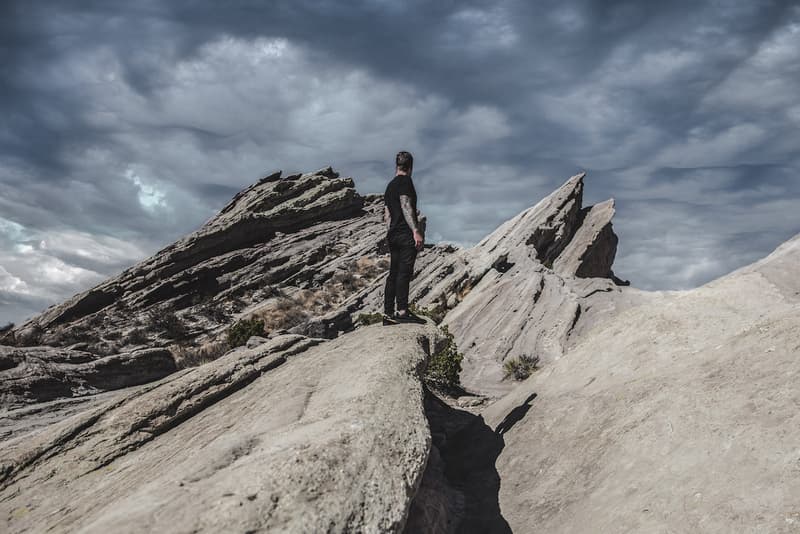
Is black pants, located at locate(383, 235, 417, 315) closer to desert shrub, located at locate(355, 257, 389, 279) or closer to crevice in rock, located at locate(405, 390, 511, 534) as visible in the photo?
crevice in rock, located at locate(405, 390, 511, 534)

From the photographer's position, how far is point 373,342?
8141mm

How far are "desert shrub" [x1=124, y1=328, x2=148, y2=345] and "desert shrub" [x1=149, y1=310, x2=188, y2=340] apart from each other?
1.01m

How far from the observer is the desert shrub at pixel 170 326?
114ft

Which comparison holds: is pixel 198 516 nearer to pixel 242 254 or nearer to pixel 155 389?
pixel 155 389

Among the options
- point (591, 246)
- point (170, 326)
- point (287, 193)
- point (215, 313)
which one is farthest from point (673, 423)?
point (287, 193)

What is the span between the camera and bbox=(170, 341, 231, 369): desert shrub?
26.1 m

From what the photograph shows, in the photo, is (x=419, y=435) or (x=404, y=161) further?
(x=404, y=161)

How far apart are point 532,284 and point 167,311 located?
98.0 ft

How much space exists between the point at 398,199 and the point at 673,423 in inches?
215

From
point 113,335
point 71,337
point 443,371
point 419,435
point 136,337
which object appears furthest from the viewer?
point 113,335

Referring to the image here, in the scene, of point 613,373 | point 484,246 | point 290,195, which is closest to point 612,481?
point 613,373

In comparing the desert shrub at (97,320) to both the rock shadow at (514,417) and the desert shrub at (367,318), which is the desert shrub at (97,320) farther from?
Answer: the rock shadow at (514,417)

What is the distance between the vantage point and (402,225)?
9336 millimetres

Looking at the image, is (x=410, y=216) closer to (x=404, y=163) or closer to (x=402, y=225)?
(x=402, y=225)
